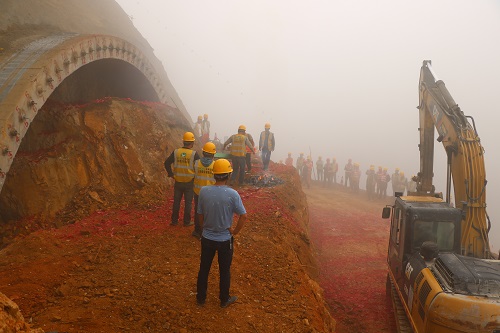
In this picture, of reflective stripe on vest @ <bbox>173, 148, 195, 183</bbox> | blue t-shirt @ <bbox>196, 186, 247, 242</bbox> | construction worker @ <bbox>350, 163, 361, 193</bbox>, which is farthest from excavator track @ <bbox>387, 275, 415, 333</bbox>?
construction worker @ <bbox>350, 163, 361, 193</bbox>

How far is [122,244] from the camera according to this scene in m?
7.19

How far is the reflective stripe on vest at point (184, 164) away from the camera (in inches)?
305

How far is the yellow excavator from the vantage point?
5.00 metres

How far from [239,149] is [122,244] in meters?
5.96

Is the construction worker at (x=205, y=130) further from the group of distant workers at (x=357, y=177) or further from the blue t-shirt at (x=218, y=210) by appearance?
the blue t-shirt at (x=218, y=210)

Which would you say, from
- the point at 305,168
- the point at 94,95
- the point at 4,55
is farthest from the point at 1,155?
the point at 305,168

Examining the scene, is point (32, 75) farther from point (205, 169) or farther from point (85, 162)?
point (205, 169)

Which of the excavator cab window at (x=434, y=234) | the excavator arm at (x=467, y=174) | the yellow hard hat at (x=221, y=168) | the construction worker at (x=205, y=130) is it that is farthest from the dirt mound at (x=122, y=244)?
the construction worker at (x=205, y=130)

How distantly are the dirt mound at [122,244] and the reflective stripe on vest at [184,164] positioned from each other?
51.1 inches

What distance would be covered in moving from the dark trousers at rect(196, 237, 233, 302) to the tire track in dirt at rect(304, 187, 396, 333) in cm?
445

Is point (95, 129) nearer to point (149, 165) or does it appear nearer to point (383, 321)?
point (149, 165)

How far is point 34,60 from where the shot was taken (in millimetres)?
9430

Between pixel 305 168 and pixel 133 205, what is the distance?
19914 mm

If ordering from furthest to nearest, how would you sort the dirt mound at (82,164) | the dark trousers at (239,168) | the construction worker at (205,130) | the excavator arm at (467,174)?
1. the construction worker at (205,130)
2. the dark trousers at (239,168)
3. the dirt mound at (82,164)
4. the excavator arm at (467,174)
